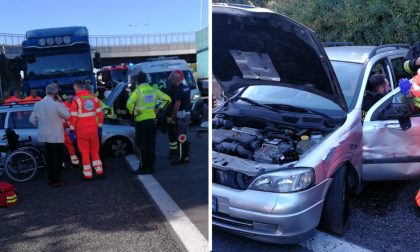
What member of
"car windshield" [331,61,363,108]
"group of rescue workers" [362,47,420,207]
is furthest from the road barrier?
"group of rescue workers" [362,47,420,207]

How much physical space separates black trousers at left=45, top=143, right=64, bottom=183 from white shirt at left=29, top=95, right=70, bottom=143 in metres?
0.02

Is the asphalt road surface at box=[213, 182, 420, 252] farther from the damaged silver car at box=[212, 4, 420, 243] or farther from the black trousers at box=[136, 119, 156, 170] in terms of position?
the black trousers at box=[136, 119, 156, 170]

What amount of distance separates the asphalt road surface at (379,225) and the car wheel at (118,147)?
4.20 ft

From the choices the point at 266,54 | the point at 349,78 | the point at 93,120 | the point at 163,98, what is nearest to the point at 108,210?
the point at 93,120

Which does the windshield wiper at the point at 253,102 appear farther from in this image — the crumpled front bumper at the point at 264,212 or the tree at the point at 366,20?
the tree at the point at 366,20

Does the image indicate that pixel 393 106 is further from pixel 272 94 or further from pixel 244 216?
pixel 244 216

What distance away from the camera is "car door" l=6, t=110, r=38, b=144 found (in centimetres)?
119

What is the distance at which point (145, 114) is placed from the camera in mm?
1286

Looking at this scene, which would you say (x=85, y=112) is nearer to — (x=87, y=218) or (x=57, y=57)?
(x=57, y=57)

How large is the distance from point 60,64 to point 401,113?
2.57 m

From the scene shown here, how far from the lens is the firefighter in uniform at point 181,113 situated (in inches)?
49.6

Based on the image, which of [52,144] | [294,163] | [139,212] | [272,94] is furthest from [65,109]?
[272,94]

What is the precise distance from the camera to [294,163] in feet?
7.60

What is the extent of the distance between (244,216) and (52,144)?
1.26 m
